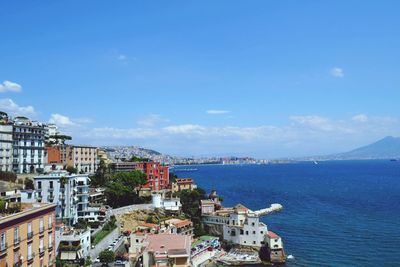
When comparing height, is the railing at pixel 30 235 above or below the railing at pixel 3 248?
above

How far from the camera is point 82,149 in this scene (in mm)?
84938

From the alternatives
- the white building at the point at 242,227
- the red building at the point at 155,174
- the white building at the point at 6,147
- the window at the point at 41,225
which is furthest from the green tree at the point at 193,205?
the window at the point at 41,225

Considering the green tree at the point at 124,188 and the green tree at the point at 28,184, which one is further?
the green tree at the point at 124,188

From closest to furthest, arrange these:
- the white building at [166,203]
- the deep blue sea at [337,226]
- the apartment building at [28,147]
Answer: the deep blue sea at [337,226] < the apartment building at [28,147] < the white building at [166,203]

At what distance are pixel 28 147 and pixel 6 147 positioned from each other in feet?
15.7

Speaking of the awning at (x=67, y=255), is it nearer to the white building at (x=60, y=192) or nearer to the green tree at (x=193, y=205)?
the white building at (x=60, y=192)

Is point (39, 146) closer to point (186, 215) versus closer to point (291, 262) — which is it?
point (186, 215)

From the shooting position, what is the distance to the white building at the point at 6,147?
202 ft

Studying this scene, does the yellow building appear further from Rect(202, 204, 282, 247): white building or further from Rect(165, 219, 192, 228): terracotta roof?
Rect(202, 204, 282, 247): white building

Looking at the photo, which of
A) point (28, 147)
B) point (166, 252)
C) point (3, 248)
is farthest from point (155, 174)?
point (3, 248)

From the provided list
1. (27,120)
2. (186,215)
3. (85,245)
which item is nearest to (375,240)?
(186,215)

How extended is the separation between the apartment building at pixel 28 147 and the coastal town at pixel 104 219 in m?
0.15

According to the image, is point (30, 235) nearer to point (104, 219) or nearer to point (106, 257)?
point (106, 257)

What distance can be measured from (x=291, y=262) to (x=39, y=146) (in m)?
42.9
